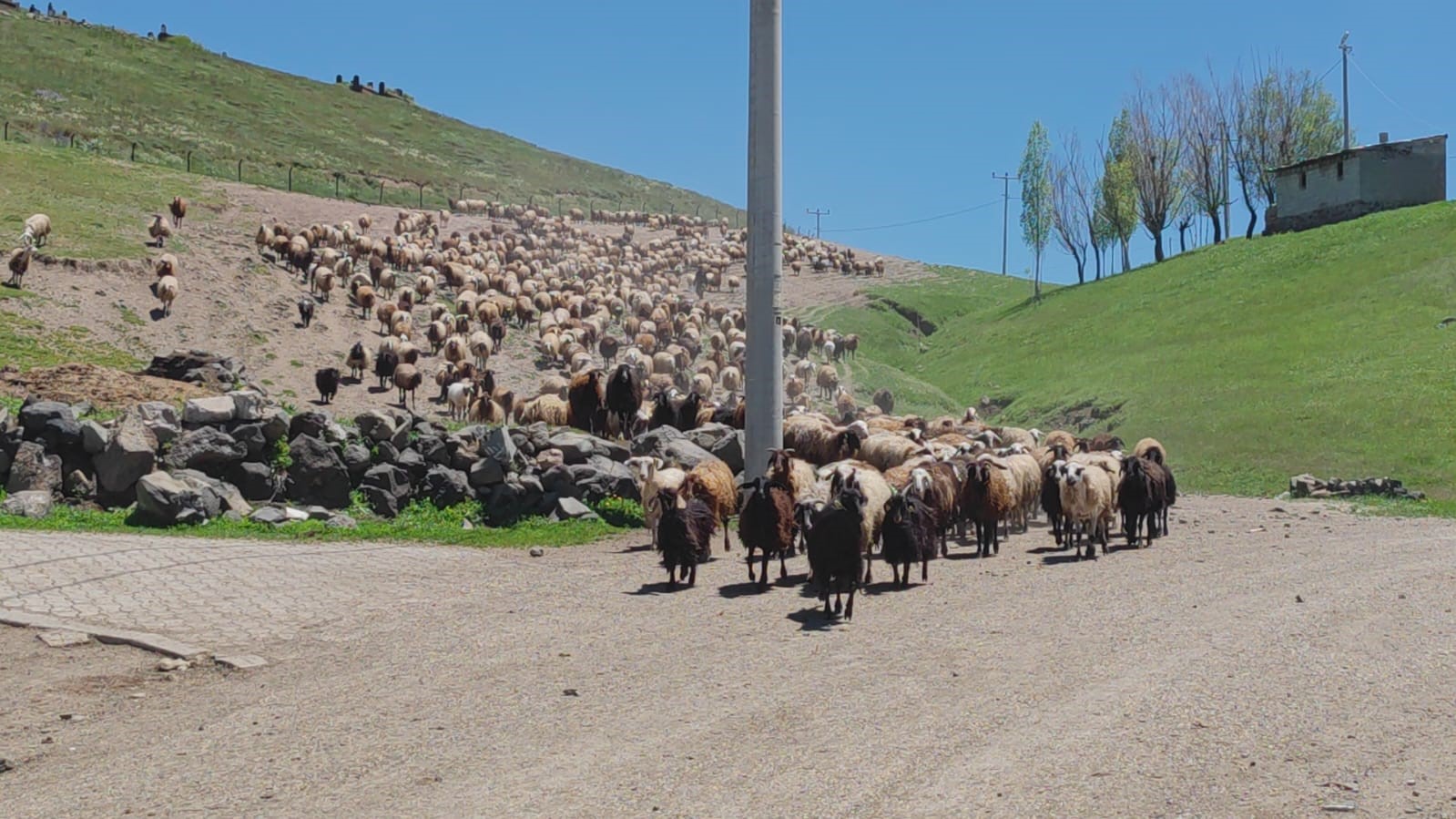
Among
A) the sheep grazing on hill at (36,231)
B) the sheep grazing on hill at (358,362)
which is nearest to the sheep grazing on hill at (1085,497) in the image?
the sheep grazing on hill at (358,362)

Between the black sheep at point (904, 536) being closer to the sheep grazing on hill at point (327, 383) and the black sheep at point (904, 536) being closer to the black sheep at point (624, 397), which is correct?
the black sheep at point (624, 397)

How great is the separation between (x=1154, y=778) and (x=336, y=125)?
103524 millimetres

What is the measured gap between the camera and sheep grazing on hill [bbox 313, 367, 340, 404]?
28844mm

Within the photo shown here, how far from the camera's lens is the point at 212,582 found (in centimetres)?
1235

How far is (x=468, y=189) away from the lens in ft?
306

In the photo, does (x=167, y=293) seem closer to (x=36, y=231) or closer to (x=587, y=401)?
(x=36, y=231)

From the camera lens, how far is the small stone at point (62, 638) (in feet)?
Result: 32.6

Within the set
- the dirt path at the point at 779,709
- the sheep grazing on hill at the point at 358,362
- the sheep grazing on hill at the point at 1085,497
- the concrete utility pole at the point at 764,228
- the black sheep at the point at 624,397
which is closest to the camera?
the dirt path at the point at 779,709

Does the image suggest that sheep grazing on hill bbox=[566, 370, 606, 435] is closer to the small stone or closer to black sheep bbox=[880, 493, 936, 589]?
black sheep bbox=[880, 493, 936, 589]

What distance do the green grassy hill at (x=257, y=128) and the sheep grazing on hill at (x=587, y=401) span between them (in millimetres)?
48253

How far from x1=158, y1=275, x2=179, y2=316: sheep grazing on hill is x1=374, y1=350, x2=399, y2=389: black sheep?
595cm

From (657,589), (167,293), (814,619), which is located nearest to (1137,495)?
(814,619)

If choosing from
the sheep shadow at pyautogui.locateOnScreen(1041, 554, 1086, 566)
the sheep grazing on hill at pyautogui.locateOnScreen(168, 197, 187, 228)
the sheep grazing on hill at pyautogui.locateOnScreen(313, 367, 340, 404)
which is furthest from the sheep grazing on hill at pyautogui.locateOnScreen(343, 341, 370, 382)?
the sheep shadow at pyautogui.locateOnScreen(1041, 554, 1086, 566)

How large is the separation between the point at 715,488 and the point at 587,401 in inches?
374
